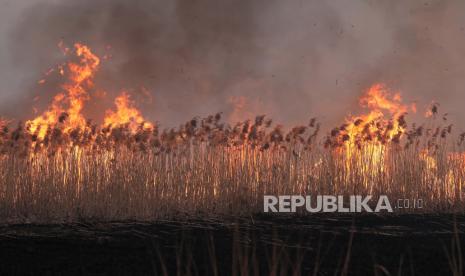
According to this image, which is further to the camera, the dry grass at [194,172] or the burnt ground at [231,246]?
the dry grass at [194,172]

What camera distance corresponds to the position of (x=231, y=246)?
611cm

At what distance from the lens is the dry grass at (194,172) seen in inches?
344

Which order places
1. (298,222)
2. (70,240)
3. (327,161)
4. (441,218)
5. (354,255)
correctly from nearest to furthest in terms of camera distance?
(354,255)
(70,240)
(298,222)
(441,218)
(327,161)

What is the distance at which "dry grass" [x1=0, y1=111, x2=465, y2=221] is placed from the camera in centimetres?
873

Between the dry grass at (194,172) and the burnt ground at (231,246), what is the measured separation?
71 centimetres

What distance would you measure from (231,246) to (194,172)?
2.95 m

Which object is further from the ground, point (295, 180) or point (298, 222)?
point (295, 180)

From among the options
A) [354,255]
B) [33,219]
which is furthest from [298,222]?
[33,219]

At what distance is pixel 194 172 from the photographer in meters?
8.95

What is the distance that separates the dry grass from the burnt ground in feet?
2.32

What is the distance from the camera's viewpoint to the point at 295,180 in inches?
363

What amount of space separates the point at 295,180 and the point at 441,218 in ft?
7.22

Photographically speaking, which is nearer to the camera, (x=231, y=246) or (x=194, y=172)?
(x=231, y=246)

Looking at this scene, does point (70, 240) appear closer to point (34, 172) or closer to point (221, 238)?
point (221, 238)
